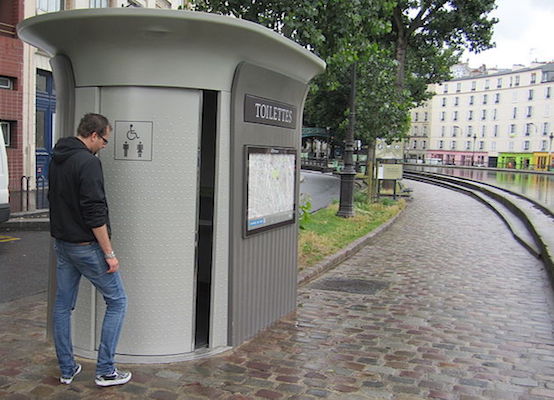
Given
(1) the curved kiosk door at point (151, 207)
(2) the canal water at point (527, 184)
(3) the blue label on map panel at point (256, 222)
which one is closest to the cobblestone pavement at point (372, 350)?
(1) the curved kiosk door at point (151, 207)

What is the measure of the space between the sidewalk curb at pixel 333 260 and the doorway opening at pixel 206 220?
2.22 meters

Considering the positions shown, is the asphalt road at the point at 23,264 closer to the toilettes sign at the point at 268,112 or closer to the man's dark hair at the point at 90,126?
the man's dark hair at the point at 90,126

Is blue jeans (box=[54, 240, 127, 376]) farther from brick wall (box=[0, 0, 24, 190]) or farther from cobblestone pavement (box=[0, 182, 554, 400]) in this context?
brick wall (box=[0, 0, 24, 190])

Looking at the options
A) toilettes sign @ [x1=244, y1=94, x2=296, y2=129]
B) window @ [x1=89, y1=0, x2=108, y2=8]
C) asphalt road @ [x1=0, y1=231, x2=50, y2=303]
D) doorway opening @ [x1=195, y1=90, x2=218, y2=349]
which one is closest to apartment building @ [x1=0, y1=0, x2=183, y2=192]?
window @ [x1=89, y1=0, x2=108, y2=8]

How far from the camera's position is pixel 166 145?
13.9 ft

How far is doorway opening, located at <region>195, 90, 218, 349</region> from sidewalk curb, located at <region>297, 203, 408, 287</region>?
222cm

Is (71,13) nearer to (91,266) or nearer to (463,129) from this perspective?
Answer: (91,266)

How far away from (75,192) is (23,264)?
5034 millimetres

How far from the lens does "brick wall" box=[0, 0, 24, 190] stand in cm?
1773

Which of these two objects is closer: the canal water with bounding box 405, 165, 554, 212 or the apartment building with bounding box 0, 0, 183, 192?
the apartment building with bounding box 0, 0, 183, 192

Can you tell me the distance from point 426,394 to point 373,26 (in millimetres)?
7921

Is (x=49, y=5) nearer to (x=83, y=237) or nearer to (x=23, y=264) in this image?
(x=23, y=264)

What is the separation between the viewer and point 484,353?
16.2 ft

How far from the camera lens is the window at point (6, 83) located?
17.9 m
